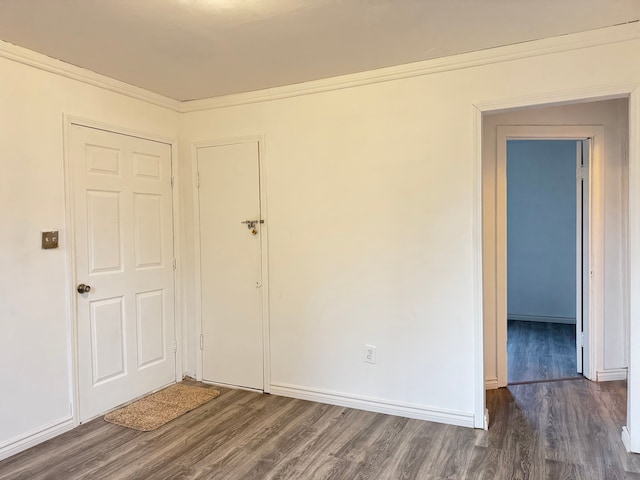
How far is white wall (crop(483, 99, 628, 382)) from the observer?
3.46 meters

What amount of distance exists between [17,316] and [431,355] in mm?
2586

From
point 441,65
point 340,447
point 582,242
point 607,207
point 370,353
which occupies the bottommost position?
point 340,447

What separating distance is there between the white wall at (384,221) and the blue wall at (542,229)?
291 cm

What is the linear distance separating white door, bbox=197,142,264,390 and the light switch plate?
117cm

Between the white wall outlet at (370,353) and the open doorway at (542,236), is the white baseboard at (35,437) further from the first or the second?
the open doorway at (542,236)

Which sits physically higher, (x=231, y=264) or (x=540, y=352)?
(x=231, y=264)

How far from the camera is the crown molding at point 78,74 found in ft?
8.35

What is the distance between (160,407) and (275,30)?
8.83ft

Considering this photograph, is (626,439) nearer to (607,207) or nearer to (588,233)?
(588,233)

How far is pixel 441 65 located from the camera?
285cm

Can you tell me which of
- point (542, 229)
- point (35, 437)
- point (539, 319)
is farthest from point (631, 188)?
point (539, 319)

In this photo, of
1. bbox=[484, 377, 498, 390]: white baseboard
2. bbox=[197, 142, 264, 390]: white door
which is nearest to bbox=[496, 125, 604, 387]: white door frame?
bbox=[484, 377, 498, 390]: white baseboard

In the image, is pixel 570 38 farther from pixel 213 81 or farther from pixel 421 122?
pixel 213 81

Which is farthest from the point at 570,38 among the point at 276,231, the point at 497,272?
the point at 276,231
